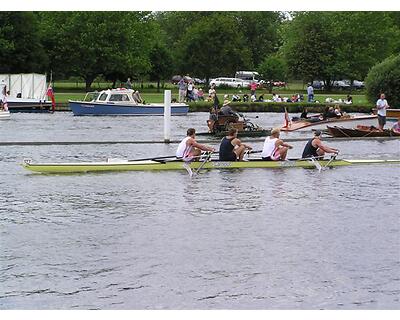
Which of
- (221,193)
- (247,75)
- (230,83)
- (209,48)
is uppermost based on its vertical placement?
(209,48)

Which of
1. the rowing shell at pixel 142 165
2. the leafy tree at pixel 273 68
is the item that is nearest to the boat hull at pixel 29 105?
the rowing shell at pixel 142 165

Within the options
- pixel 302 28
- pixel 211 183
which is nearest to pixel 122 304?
pixel 211 183

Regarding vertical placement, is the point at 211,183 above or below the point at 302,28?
below

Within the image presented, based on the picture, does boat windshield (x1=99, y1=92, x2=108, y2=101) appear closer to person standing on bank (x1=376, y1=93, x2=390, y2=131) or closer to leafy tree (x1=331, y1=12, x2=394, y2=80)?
person standing on bank (x1=376, y1=93, x2=390, y2=131)

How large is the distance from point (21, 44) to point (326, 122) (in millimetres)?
42414

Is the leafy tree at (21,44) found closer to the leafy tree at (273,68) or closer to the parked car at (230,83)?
the parked car at (230,83)

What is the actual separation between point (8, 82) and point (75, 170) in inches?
1623

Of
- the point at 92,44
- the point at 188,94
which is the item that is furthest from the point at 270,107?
the point at 92,44

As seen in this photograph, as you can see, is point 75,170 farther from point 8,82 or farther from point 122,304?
point 8,82

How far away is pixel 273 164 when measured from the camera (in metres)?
25.8

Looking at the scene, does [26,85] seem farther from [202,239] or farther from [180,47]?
[202,239]

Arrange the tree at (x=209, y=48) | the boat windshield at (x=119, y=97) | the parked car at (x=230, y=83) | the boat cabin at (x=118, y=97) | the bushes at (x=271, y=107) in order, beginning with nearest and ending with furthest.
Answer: the boat cabin at (x=118, y=97) < the boat windshield at (x=119, y=97) < the bushes at (x=271, y=107) < the tree at (x=209, y=48) < the parked car at (x=230, y=83)

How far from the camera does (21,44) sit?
7525 centimetres

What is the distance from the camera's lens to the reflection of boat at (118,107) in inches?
2068
